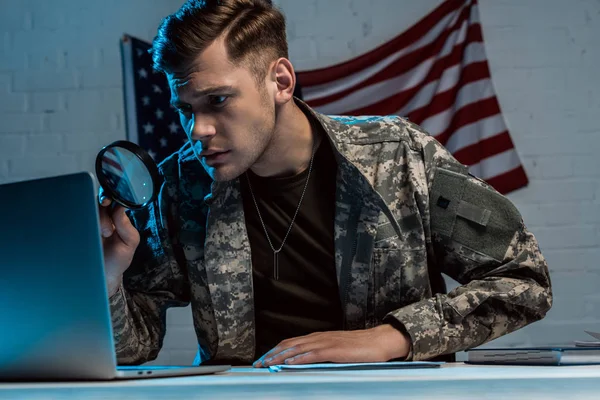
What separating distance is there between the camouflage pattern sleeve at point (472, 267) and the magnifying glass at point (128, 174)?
479 millimetres

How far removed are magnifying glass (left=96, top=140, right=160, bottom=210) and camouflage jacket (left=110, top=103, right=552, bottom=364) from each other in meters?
0.33

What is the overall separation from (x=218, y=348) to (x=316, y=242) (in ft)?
0.92

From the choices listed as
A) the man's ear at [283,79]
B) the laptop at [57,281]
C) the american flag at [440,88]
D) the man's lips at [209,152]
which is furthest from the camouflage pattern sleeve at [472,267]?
the american flag at [440,88]

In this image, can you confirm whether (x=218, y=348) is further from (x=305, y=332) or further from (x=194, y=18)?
(x=194, y=18)

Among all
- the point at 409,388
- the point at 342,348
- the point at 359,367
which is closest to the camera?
the point at 409,388

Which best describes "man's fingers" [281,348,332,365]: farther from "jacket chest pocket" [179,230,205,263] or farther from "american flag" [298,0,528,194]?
"american flag" [298,0,528,194]

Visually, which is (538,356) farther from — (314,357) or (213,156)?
(213,156)

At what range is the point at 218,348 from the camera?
57.2 inches

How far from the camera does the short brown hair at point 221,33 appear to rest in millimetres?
1311

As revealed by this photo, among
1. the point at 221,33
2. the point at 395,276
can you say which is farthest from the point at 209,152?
the point at 395,276

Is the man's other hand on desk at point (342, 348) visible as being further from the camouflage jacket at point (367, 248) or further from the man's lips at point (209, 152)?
the man's lips at point (209, 152)

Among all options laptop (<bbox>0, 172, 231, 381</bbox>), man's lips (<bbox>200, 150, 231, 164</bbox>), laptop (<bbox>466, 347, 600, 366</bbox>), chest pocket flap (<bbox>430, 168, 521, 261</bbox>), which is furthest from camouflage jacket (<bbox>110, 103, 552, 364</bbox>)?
laptop (<bbox>0, 172, 231, 381</bbox>)

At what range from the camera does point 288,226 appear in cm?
148

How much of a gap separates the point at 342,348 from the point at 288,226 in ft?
1.36
